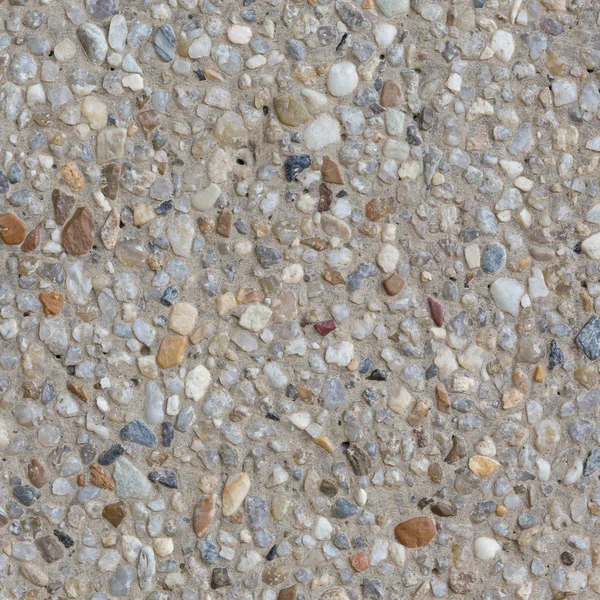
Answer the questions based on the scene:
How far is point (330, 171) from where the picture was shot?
3.84 ft

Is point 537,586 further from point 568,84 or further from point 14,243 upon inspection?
point 14,243

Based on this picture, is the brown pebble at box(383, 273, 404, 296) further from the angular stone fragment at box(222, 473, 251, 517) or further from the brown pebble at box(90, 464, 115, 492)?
the brown pebble at box(90, 464, 115, 492)

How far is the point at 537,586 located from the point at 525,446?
212 millimetres

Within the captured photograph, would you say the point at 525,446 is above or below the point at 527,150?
below

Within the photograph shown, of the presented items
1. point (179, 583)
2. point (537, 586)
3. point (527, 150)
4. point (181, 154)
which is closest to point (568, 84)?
point (527, 150)

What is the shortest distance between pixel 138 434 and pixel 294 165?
44 centimetres

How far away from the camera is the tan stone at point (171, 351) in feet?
3.77

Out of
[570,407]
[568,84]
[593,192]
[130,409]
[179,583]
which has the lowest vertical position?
[179,583]

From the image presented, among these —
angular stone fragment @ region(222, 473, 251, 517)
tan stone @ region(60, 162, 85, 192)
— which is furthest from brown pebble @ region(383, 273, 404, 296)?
tan stone @ region(60, 162, 85, 192)

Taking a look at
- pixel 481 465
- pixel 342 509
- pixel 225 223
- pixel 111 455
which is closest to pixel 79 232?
pixel 225 223

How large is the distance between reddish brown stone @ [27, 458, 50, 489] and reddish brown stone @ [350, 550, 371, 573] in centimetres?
45

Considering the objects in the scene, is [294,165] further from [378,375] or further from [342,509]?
[342,509]

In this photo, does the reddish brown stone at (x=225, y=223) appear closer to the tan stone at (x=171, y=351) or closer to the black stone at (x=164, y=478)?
the tan stone at (x=171, y=351)

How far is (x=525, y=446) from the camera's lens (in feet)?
3.96
